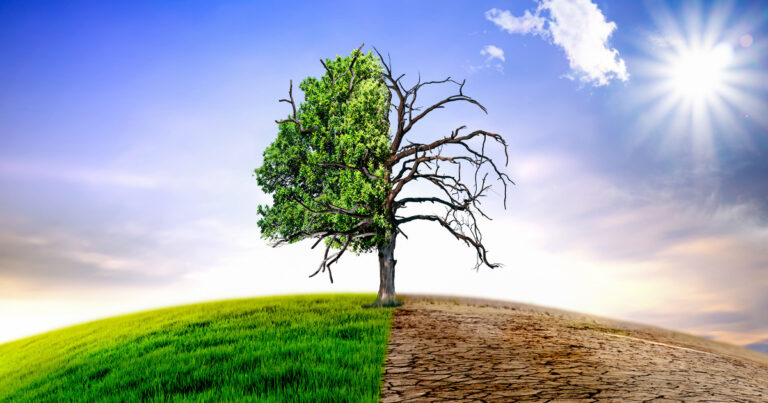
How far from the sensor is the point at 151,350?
47.4ft

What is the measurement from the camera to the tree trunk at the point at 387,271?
2039 centimetres

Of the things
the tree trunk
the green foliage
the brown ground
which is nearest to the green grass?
the brown ground

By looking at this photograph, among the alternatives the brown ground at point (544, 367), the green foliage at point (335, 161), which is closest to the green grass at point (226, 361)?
the brown ground at point (544, 367)

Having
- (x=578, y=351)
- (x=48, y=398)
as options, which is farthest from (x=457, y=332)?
(x=48, y=398)

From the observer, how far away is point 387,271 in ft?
67.2

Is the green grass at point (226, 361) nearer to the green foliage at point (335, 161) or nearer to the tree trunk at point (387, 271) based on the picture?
the tree trunk at point (387, 271)

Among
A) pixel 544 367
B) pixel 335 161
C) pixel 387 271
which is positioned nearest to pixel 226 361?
pixel 544 367

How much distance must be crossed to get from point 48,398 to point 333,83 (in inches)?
600

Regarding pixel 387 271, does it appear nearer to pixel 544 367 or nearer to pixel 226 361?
pixel 226 361

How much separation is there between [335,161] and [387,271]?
525cm

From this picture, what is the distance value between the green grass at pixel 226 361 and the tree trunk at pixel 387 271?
151 cm

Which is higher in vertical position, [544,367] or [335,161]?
[335,161]

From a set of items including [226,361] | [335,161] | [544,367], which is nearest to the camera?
[544,367]

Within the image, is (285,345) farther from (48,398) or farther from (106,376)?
(48,398)
